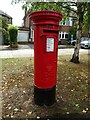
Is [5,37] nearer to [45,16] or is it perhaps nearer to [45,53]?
[45,53]

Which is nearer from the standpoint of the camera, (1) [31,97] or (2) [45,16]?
(2) [45,16]

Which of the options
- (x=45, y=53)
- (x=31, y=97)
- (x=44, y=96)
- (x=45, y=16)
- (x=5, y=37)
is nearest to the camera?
(x=45, y=16)

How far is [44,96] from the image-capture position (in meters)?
3.92

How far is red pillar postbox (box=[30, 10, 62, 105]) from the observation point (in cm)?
362

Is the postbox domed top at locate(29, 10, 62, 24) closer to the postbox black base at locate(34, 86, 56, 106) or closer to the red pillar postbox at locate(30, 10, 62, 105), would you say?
the red pillar postbox at locate(30, 10, 62, 105)

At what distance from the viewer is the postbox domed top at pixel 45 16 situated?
11.6ft

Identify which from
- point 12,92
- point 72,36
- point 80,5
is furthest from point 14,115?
point 72,36

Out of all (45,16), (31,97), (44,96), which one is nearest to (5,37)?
(31,97)

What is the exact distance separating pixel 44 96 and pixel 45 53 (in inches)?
35.0

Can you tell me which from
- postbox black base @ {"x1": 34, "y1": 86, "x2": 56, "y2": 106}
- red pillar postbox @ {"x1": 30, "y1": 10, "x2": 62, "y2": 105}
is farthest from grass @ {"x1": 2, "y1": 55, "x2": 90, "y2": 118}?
red pillar postbox @ {"x1": 30, "y1": 10, "x2": 62, "y2": 105}

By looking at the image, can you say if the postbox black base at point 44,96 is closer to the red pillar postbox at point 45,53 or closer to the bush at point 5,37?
the red pillar postbox at point 45,53

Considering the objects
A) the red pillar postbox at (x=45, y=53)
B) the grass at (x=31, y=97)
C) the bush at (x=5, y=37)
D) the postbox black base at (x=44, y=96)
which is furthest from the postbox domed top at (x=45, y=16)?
the bush at (x=5, y=37)

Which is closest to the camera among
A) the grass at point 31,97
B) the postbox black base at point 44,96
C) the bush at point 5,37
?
the grass at point 31,97

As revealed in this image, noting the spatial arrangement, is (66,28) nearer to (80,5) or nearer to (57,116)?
(80,5)
